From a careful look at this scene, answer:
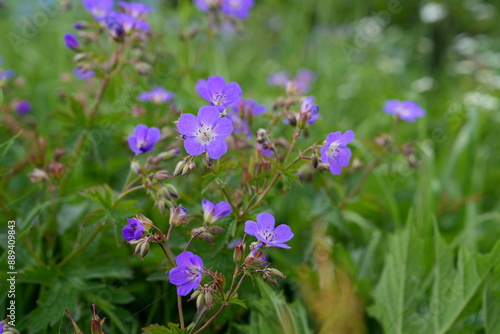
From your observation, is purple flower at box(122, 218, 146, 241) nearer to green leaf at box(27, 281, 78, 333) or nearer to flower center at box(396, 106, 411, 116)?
green leaf at box(27, 281, 78, 333)

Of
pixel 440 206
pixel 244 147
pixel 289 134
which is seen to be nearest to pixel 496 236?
pixel 440 206

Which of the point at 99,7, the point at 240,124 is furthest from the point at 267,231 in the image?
the point at 99,7

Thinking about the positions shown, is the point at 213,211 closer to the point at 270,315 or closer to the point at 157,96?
the point at 270,315

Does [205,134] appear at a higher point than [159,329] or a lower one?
higher

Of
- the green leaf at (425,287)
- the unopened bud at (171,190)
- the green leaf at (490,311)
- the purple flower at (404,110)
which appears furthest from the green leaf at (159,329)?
the purple flower at (404,110)

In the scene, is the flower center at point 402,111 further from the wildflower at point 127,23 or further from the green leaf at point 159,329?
the green leaf at point 159,329

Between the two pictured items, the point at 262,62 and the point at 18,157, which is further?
the point at 262,62

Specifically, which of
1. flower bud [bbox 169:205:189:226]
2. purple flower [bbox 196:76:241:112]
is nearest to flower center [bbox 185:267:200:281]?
flower bud [bbox 169:205:189:226]

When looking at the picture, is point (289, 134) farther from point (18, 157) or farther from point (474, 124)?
point (18, 157)
